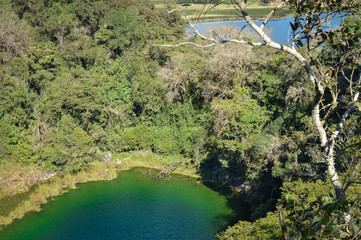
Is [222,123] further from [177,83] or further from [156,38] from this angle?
[156,38]

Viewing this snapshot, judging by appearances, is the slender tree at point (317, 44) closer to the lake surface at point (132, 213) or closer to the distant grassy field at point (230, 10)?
the distant grassy field at point (230, 10)

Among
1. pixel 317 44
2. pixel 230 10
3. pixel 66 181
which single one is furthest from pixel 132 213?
pixel 317 44

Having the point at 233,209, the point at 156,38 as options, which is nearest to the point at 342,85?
the point at 233,209

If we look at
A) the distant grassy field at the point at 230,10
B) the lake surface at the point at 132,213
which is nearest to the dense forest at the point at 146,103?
the lake surface at the point at 132,213

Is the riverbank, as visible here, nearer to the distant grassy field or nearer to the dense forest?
the dense forest

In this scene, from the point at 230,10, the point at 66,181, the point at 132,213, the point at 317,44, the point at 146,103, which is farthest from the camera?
the point at 146,103

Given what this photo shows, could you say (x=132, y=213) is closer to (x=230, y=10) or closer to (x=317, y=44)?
(x=230, y=10)
